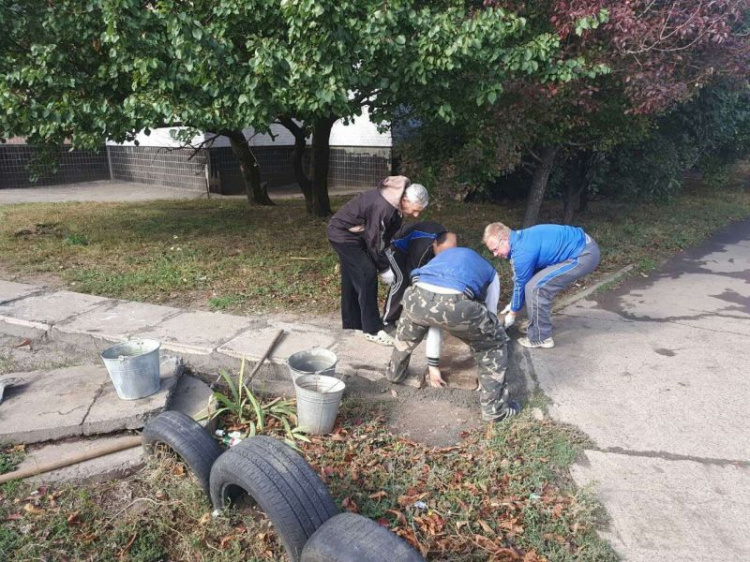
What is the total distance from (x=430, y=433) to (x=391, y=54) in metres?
3.21

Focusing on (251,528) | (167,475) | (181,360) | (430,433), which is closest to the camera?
(251,528)

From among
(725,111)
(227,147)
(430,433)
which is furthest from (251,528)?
(227,147)

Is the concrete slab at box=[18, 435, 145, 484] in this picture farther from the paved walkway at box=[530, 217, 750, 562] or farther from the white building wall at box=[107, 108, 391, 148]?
the white building wall at box=[107, 108, 391, 148]

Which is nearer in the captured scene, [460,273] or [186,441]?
[186,441]

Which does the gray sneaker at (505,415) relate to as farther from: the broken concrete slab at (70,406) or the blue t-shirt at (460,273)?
the broken concrete slab at (70,406)

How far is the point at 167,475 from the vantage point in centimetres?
311

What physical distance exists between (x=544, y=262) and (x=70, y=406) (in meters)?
3.67

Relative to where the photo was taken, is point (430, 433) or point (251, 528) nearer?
point (251, 528)

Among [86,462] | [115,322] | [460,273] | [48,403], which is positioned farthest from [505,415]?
[115,322]

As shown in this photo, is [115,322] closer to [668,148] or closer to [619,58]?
[619,58]

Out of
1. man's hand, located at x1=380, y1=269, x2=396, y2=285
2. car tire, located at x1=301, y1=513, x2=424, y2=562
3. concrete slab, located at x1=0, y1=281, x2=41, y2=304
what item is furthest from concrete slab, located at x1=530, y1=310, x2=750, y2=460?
concrete slab, located at x1=0, y1=281, x2=41, y2=304

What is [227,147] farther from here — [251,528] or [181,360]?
[251,528]

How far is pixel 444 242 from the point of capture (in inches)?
180

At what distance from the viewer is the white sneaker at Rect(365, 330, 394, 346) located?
15.6 feet
